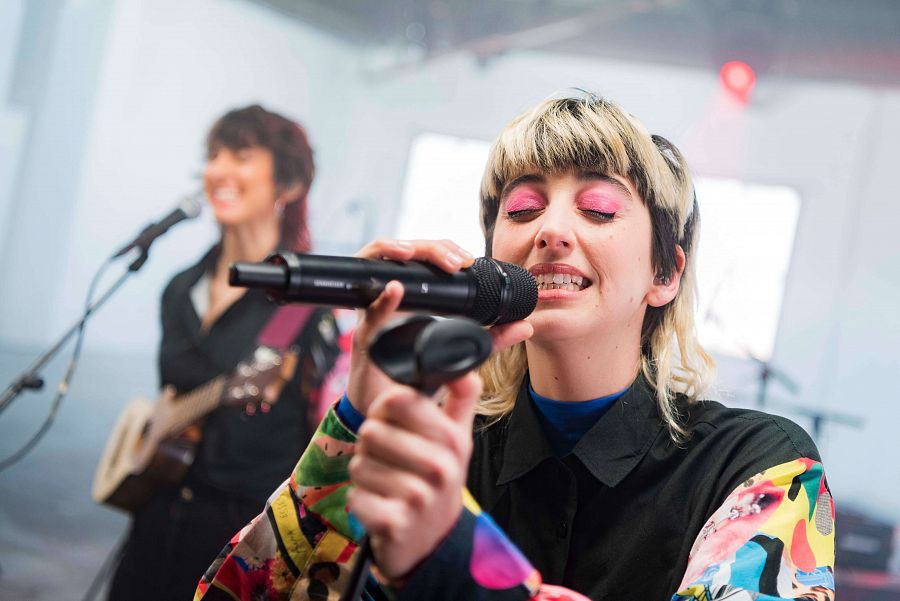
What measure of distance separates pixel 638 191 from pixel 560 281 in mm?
231

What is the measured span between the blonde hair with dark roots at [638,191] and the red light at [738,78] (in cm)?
185

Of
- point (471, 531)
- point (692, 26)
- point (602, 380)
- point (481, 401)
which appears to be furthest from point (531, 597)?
point (692, 26)

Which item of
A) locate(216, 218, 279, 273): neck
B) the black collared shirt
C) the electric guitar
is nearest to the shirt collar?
the black collared shirt

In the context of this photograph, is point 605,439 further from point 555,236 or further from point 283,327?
point 283,327

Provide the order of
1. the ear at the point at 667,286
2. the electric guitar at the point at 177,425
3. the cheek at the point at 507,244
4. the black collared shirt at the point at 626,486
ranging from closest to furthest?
the black collared shirt at the point at 626,486
the cheek at the point at 507,244
the ear at the point at 667,286
the electric guitar at the point at 177,425

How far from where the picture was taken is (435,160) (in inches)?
134

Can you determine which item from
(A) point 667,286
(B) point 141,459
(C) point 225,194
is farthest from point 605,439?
(C) point 225,194

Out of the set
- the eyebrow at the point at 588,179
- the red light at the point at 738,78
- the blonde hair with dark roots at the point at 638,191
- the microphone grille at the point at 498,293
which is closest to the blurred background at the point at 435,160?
the red light at the point at 738,78

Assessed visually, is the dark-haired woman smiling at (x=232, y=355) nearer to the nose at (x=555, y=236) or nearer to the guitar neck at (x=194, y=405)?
the guitar neck at (x=194, y=405)

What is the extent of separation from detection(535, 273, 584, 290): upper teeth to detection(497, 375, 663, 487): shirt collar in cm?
21

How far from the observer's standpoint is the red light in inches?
122

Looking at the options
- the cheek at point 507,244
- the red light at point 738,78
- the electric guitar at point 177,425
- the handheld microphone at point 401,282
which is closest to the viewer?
the handheld microphone at point 401,282

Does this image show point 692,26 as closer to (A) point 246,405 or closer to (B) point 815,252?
(B) point 815,252

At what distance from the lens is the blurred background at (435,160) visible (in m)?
2.88
